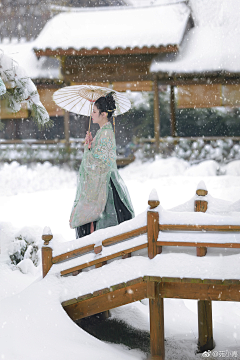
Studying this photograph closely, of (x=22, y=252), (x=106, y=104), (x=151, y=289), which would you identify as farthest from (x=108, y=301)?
(x=22, y=252)

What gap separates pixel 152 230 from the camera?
3.72 metres

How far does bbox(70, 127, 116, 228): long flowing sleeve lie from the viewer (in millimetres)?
4566

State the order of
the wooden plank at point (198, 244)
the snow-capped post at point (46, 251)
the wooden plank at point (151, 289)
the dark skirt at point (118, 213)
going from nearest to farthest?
1. the wooden plank at point (198, 244)
2. the wooden plank at point (151, 289)
3. the snow-capped post at point (46, 251)
4. the dark skirt at point (118, 213)

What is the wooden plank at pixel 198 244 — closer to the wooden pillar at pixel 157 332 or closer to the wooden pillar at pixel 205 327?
the wooden pillar at pixel 157 332

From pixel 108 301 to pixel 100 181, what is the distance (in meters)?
1.31

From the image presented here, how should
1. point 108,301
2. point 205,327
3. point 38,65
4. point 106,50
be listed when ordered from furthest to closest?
point 38,65 → point 106,50 → point 205,327 → point 108,301

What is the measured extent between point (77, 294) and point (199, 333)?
5.11 ft

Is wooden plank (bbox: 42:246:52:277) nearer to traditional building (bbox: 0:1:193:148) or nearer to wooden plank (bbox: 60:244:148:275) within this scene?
wooden plank (bbox: 60:244:148:275)

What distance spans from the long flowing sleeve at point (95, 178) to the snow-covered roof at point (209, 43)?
7041mm

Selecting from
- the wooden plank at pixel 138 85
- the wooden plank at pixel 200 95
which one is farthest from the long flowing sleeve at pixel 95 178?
the wooden plank at pixel 200 95

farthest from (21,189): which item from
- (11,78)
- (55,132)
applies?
(11,78)

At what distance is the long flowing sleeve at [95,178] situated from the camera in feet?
15.0

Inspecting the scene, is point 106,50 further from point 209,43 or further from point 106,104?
point 106,104

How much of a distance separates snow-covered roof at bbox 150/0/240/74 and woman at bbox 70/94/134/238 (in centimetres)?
693
